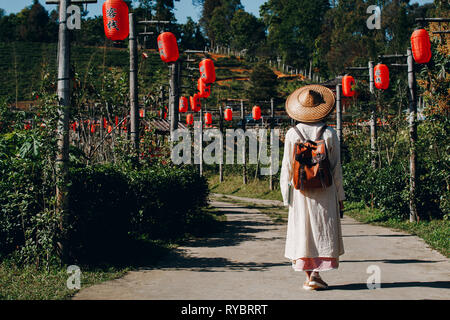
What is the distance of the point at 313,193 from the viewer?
531 centimetres

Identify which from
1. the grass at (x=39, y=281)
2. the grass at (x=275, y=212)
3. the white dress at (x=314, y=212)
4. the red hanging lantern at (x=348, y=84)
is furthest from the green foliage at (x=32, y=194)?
the red hanging lantern at (x=348, y=84)

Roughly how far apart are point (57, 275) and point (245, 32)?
8176cm

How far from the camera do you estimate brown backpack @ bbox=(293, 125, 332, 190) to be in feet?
17.1

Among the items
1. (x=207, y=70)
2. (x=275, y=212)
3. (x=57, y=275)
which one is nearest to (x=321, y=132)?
(x=57, y=275)

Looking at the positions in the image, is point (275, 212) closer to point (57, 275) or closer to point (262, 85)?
point (57, 275)

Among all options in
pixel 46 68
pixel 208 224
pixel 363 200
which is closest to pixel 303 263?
pixel 208 224

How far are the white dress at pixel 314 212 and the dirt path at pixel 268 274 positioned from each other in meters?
0.43

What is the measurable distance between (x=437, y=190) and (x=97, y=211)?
7.67 m

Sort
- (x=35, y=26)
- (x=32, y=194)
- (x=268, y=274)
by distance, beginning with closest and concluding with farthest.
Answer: (x=32, y=194)
(x=268, y=274)
(x=35, y=26)

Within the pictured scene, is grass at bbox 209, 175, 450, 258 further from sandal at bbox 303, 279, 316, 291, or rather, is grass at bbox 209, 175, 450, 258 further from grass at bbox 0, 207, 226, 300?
grass at bbox 0, 207, 226, 300

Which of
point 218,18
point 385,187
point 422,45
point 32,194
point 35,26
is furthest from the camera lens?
point 218,18

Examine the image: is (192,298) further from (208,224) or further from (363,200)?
(363,200)

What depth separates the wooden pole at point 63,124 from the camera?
594 centimetres

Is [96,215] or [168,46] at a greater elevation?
[168,46]
